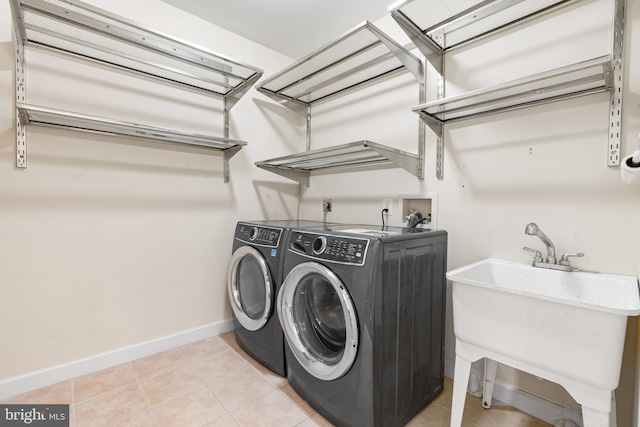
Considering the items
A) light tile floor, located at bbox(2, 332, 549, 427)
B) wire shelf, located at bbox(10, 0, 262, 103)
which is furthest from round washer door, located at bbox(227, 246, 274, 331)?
wire shelf, located at bbox(10, 0, 262, 103)

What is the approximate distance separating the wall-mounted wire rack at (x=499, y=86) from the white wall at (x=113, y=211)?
1441mm

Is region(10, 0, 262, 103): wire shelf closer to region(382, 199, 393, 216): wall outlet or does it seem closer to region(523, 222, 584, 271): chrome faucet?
region(382, 199, 393, 216): wall outlet

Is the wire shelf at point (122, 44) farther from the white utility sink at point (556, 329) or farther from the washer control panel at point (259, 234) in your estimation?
the white utility sink at point (556, 329)

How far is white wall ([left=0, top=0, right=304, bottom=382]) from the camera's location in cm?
158

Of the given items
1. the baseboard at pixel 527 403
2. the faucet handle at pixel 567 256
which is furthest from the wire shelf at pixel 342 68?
the baseboard at pixel 527 403

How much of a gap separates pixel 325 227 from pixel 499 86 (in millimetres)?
1126

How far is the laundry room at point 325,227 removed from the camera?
1.23 meters

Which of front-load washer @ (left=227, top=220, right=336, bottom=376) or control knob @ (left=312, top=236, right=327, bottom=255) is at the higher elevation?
control knob @ (left=312, top=236, right=327, bottom=255)

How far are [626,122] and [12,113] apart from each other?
9.60ft

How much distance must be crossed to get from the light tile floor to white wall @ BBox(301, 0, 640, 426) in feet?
1.31

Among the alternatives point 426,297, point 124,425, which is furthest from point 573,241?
point 124,425

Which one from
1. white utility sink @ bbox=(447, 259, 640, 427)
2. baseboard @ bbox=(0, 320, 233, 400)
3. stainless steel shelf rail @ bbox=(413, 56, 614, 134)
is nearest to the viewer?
white utility sink @ bbox=(447, 259, 640, 427)

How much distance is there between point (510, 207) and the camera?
1532mm

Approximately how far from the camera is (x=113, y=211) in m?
1.85
